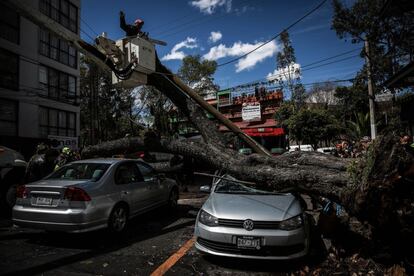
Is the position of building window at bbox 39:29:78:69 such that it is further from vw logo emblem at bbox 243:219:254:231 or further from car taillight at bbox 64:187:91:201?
vw logo emblem at bbox 243:219:254:231

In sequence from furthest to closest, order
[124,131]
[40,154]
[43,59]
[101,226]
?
[124,131] < [43,59] < [40,154] < [101,226]

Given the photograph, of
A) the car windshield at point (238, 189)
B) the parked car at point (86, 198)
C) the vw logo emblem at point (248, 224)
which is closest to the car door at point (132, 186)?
the parked car at point (86, 198)

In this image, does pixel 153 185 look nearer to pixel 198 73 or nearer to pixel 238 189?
pixel 238 189

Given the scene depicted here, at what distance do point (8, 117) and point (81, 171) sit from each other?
16.3 meters

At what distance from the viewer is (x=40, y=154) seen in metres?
8.83

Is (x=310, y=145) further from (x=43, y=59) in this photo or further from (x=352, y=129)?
(x=43, y=59)

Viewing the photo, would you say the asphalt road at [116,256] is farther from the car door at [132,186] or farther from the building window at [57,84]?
the building window at [57,84]

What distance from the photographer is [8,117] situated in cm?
1916

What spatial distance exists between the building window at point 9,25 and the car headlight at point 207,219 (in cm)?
2007

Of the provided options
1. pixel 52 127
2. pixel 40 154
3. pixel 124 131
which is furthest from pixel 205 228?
pixel 124 131

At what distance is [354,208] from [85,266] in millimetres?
3704

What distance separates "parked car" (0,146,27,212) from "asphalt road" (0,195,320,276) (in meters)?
1.79

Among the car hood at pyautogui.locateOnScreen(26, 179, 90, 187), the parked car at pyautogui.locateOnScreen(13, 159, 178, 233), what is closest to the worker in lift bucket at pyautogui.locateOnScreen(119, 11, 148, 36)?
the parked car at pyautogui.locateOnScreen(13, 159, 178, 233)

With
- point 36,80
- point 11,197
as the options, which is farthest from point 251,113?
point 11,197
